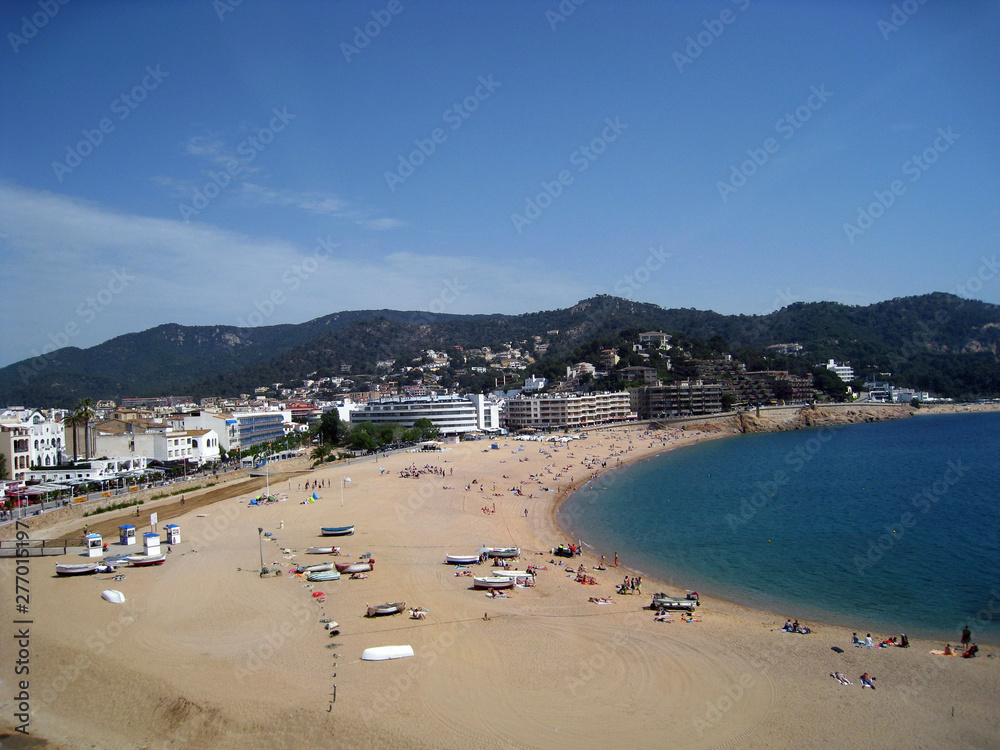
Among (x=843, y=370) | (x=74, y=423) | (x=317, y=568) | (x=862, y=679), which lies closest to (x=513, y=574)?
(x=317, y=568)

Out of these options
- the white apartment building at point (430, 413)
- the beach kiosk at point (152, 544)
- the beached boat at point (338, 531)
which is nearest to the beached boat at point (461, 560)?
the beached boat at point (338, 531)

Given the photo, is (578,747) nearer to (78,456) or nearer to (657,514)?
(657,514)

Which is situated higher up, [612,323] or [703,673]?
[612,323]

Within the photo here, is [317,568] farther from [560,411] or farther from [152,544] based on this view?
[560,411]

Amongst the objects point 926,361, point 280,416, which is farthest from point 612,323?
point 280,416

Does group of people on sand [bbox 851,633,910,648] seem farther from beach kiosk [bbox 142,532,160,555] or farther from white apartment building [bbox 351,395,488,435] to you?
white apartment building [bbox 351,395,488,435]

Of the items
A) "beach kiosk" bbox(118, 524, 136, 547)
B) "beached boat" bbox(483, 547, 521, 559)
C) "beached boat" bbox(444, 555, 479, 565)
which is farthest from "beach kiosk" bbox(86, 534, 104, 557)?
"beached boat" bbox(483, 547, 521, 559)

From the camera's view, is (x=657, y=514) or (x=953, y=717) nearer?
(x=953, y=717)
